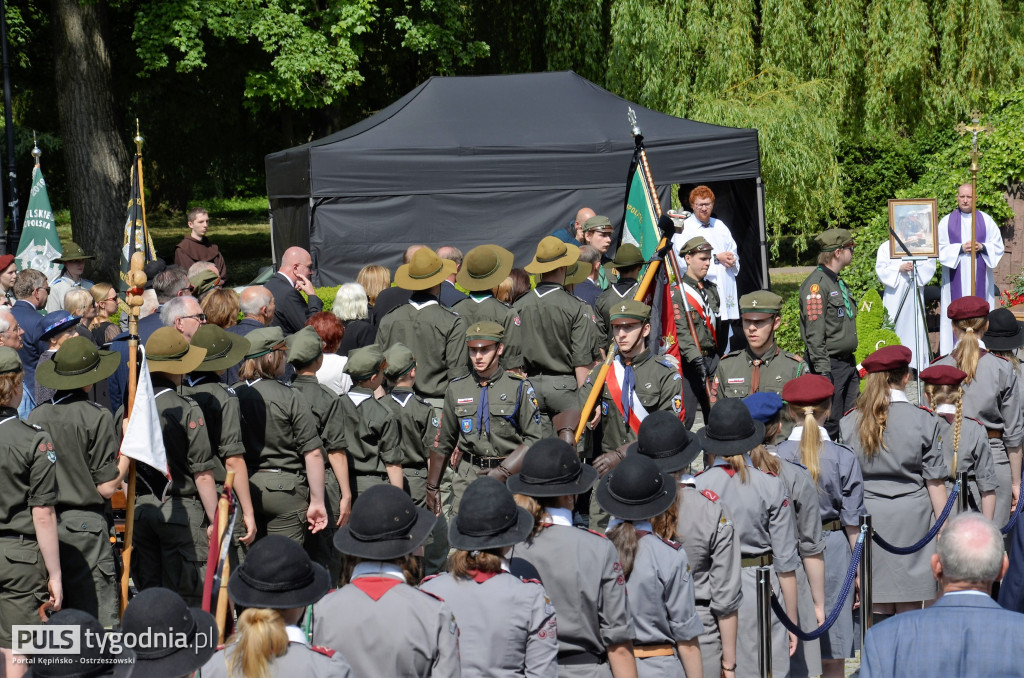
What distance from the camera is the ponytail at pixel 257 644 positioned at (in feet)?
11.3

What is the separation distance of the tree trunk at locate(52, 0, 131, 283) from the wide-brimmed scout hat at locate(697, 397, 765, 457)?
55.9ft

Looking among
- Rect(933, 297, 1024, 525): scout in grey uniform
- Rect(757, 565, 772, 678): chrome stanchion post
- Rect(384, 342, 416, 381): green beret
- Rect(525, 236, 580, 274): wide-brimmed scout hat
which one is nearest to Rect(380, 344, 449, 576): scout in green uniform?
Rect(384, 342, 416, 381): green beret

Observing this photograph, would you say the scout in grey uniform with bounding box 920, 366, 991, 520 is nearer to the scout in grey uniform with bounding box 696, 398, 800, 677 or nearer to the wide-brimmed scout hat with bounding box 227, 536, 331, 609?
the scout in grey uniform with bounding box 696, 398, 800, 677

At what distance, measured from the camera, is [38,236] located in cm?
1498

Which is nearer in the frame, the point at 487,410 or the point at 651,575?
the point at 651,575

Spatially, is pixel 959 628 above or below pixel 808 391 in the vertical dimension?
below

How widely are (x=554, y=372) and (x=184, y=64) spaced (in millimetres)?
15062

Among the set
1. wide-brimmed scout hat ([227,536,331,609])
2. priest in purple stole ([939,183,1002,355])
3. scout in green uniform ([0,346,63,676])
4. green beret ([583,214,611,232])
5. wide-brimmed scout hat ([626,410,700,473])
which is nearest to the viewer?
wide-brimmed scout hat ([227,536,331,609])

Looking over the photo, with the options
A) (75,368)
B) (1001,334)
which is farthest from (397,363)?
(1001,334)

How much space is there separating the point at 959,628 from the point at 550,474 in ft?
5.22

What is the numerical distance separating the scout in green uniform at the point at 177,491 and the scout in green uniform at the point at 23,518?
746 mm

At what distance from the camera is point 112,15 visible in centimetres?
2367

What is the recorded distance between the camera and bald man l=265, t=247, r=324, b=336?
9.23 m

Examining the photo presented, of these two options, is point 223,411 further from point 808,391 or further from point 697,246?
point 697,246
